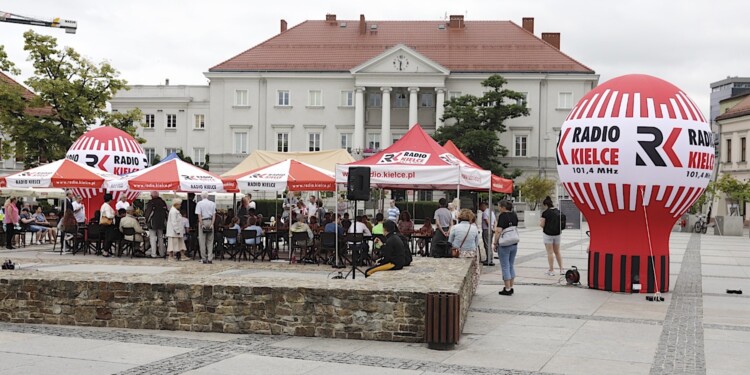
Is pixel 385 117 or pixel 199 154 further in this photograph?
pixel 199 154

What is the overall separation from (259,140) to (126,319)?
5717cm

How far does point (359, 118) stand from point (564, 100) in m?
17.2

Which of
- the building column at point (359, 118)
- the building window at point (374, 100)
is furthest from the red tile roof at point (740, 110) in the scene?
the building column at point (359, 118)

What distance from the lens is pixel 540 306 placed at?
13.1m

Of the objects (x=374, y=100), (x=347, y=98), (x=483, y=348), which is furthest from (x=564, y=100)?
(x=483, y=348)

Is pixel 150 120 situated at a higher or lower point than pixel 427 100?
lower

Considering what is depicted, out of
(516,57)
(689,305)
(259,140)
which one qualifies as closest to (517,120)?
(516,57)

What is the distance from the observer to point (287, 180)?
19.0 meters

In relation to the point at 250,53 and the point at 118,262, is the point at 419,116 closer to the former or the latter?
the point at 250,53

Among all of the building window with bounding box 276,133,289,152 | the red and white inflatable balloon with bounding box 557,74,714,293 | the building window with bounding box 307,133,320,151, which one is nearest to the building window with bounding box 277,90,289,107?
the building window with bounding box 276,133,289,152

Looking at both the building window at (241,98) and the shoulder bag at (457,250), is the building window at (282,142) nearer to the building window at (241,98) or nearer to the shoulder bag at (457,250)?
the building window at (241,98)

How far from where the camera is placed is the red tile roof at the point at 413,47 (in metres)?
65.2

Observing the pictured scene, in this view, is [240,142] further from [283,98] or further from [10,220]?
[10,220]

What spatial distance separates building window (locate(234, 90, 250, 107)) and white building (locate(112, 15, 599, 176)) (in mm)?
87
